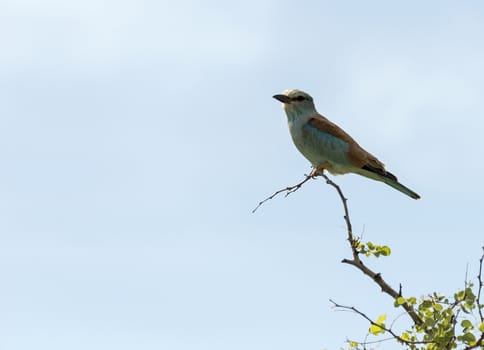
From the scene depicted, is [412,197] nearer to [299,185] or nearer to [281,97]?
[281,97]

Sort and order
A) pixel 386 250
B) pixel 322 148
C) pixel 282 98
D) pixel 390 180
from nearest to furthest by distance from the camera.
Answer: pixel 386 250 → pixel 322 148 → pixel 390 180 → pixel 282 98

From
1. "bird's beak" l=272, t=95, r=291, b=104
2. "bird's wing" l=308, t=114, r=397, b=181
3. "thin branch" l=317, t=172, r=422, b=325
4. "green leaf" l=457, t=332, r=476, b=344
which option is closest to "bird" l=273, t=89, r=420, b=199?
"bird's wing" l=308, t=114, r=397, b=181

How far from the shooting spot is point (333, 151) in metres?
10.6

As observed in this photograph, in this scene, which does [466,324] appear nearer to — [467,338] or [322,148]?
[467,338]

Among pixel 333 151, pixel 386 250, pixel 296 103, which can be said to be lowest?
pixel 386 250

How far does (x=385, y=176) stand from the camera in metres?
10.8

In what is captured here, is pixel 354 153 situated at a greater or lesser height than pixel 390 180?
greater

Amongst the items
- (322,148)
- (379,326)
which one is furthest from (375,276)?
(322,148)

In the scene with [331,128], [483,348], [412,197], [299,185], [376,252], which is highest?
[331,128]

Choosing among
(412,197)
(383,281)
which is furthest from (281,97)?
(383,281)

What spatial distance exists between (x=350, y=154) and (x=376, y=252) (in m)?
4.47

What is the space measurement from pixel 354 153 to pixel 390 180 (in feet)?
1.87

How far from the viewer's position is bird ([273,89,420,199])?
10633 mm

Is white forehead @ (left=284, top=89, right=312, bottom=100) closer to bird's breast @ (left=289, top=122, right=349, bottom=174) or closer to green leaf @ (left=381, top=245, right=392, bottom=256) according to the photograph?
bird's breast @ (left=289, top=122, right=349, bottom=174)
